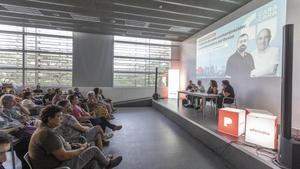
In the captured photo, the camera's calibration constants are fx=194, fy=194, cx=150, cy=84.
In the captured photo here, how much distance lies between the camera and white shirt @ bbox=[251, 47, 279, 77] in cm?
429

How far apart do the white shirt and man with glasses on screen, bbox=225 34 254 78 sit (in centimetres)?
18

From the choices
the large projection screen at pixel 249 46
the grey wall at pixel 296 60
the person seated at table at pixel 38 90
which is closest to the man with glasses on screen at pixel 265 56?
the large projection screen at pixel 249 46

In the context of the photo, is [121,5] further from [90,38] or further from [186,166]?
[186,166]

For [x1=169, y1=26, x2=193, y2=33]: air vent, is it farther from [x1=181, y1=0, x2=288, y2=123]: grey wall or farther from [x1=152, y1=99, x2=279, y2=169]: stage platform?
[x1=152, y1=99, x2=279, y2=169]: stage platform

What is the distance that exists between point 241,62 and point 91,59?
6303mm

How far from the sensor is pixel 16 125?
263 centimetres

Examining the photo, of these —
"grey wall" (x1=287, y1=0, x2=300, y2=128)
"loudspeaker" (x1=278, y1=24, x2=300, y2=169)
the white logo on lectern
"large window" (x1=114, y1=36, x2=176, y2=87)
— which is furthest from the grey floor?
"large window" (x1=114, y1=36, x2=176, y2=87)

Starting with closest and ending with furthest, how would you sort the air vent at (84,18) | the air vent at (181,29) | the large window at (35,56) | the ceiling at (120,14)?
the ceiling at (120,14) < the air vent at (84,18) < the air vent at (181,29) < the large window at (35,56)

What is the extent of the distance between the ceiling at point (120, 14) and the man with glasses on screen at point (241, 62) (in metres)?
1.06

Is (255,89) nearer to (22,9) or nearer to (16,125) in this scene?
(16,125)

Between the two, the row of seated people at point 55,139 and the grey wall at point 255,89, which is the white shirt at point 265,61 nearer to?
the grey wall at point 255,89

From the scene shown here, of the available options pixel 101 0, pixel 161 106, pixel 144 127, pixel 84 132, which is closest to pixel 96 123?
pixel 84 132

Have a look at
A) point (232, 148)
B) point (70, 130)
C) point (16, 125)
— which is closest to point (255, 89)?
point (232, 148)

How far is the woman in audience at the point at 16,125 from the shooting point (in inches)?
90.5
